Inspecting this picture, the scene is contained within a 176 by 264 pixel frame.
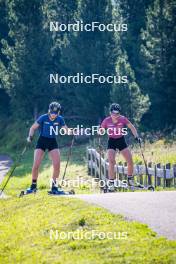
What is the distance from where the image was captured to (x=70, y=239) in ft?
33.2

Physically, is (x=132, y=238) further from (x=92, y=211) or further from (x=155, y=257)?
(x=92, y=211)

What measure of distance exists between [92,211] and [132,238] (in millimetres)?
2437

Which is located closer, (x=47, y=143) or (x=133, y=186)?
(x=47, y=143)

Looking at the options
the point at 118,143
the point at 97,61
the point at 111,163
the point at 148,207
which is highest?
the point at 97,61

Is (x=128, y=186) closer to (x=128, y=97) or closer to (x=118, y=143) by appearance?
(x=118, y=143)

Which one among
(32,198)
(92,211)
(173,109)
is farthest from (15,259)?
(173,109)

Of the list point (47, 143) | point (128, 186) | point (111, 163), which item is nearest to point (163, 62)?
point (128, 186)

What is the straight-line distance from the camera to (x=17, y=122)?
178ft

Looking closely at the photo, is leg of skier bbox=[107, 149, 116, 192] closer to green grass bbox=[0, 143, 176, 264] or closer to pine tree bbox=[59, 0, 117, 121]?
green grass bbox=[0, 143, 176, 264]

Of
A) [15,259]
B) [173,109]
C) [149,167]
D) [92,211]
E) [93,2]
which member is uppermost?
[93,2]

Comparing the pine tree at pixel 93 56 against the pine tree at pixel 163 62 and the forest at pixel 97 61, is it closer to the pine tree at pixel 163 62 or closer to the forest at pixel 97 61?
the forest at pixel 97 61

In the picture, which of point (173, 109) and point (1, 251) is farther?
point (173, 109)

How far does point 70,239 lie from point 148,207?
270cm

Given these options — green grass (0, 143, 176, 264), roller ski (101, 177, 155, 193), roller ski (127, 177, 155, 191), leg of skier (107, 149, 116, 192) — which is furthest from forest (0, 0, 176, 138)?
green grass (0, 143, 176, 264)
